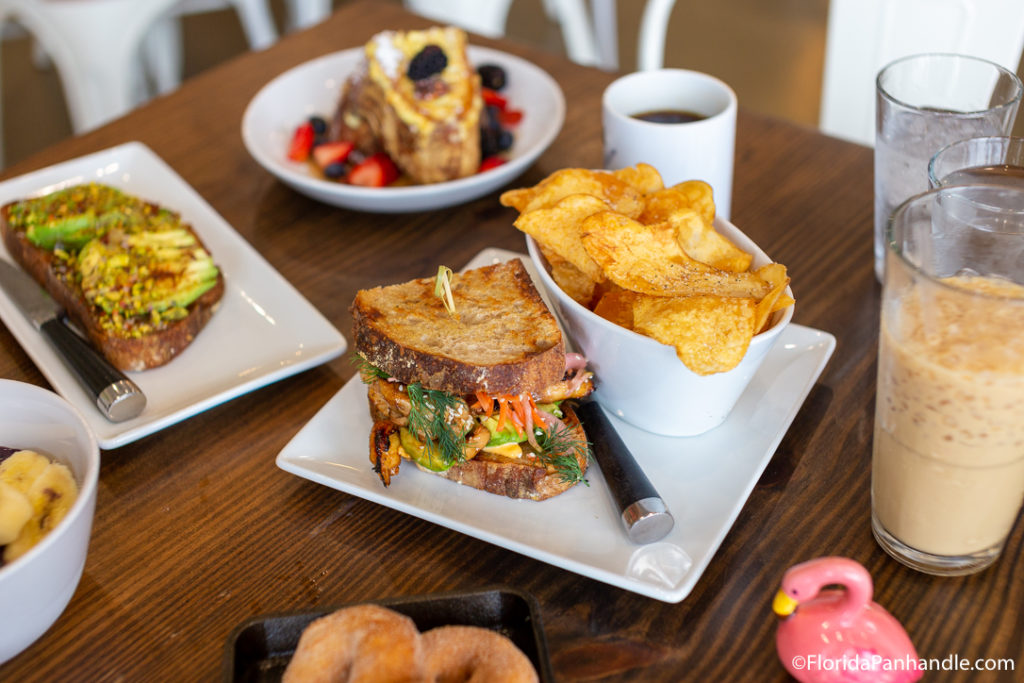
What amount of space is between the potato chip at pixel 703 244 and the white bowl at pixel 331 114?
2.09 feet

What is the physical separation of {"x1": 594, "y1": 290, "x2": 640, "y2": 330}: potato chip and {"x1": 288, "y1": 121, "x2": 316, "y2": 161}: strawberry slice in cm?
106

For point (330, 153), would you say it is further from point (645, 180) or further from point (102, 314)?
point (645, 180)

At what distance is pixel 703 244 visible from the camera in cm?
118

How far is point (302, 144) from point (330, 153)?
82mm

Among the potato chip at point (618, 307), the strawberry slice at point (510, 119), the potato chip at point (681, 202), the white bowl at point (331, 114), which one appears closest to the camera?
the potato chip at point (618, 307)

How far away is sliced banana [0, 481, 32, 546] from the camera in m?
0.90

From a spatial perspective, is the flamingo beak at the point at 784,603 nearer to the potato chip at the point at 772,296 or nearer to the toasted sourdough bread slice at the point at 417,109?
the potato chip at the point at 772,296

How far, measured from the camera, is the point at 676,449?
1172mm

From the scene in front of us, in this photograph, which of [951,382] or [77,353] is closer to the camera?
[951,382]

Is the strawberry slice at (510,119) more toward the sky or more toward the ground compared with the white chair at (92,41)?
more toward the sky

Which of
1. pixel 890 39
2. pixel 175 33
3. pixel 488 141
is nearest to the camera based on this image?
pixel 488 141

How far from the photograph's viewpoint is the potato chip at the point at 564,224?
116 centimetres

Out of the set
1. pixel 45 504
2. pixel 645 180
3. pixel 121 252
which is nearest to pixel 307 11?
pixel 121 252

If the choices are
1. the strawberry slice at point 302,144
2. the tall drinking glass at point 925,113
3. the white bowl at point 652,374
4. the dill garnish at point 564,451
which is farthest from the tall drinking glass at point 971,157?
the strawberry slice at point 302,144
